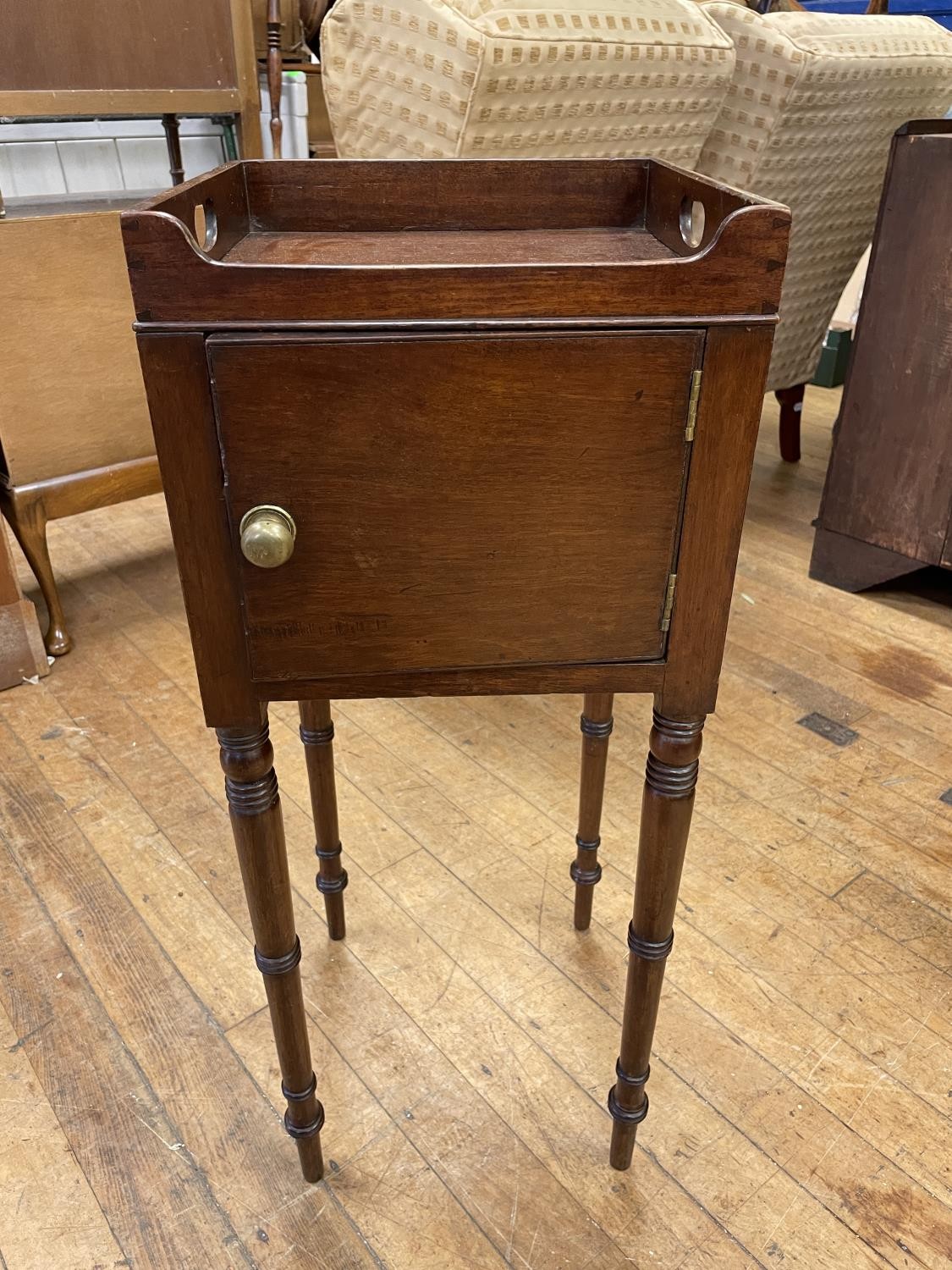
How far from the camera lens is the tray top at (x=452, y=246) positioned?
54 centimetres

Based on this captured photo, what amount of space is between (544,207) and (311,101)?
299 cm

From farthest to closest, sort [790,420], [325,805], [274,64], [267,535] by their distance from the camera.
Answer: [274,64], [790,420], [325,805], [267,535]

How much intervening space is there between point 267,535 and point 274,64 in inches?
111

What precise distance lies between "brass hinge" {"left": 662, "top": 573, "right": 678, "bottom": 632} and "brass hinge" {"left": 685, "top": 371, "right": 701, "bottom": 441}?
0.32 ft

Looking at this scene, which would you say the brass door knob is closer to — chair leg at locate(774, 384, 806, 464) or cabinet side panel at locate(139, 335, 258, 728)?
cabinet side panel at locate(139, 335, 258, 728)

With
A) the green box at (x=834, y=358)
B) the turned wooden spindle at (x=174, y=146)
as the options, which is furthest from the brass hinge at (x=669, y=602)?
the green box at (x=834, y=358)

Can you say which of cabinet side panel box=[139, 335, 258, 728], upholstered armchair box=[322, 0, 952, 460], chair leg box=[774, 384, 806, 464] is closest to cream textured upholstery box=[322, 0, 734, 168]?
upholstered armchair box=[322, 0, 952, 460]

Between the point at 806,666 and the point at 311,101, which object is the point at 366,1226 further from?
the point at 311,101

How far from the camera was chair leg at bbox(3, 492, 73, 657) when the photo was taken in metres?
1.66

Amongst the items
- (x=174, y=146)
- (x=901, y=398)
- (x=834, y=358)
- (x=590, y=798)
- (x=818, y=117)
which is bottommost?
(x=834, y=358)

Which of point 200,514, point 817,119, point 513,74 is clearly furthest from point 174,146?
point 200,514

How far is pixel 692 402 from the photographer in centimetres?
60

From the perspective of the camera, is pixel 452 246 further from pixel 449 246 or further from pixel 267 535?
pixel 267 535

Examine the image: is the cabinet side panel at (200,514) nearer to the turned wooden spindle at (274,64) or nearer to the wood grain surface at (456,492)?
the wood grain surface at (456,492)
